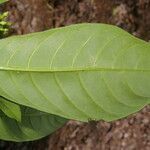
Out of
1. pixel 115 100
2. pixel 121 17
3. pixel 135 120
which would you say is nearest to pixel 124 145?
pixel 135 120

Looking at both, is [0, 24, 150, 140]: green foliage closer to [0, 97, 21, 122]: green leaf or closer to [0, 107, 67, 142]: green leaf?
[0, 97, 21, 122]: green leaf

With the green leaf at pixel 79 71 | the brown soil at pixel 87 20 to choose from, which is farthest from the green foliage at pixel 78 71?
the brown soil at pixel 87 20

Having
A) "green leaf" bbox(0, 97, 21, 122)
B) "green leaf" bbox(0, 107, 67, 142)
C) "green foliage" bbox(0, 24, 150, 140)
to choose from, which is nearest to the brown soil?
"green leaf" bbox(0, 107, 67, 142)

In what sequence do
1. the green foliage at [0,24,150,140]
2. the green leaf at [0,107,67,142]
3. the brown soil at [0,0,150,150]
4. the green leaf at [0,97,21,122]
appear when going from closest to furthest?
the green foliage at [0,24,150,140]
the green leaf at [0,97,21,122]
the green leaf at [0,107,67,142]
the brown soil at [0,0,150,150]

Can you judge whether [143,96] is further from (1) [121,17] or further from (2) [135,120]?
(1) [121,17]

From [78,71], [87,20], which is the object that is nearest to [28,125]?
[78,71]

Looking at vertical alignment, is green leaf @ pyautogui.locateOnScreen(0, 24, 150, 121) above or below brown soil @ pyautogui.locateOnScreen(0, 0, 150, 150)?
above
